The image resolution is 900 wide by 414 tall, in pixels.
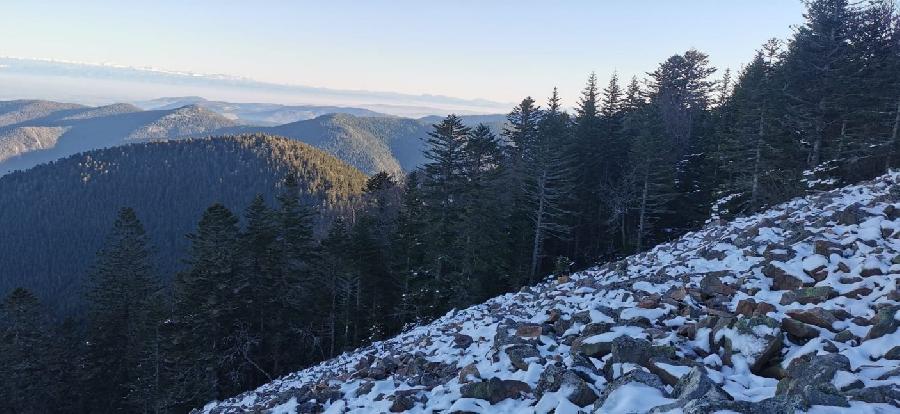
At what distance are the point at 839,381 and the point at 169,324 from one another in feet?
99.4

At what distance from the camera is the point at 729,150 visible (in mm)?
34156

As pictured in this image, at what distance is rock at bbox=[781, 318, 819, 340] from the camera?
652cm

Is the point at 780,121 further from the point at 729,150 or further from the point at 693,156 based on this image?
the point at 693,156

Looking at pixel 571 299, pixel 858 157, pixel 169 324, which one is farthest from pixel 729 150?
pixel 169 324

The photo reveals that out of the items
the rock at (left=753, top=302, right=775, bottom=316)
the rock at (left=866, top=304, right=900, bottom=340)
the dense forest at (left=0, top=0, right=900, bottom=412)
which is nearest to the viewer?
the rock at (left=866, top=304, right=900, bottom=340)

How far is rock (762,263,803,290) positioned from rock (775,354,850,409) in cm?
335

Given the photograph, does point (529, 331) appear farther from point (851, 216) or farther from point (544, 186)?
point (544, 186)

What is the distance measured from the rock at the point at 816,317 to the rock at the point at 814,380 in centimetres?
111

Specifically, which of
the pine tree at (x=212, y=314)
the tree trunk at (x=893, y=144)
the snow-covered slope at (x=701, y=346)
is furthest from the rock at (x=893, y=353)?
the pine tree at (x=212, y=314)

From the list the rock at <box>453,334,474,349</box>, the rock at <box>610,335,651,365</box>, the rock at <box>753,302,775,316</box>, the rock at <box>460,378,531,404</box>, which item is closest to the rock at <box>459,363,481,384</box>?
the rock at <box>460,378,531,404</box>

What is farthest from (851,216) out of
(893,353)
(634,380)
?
(634,380)

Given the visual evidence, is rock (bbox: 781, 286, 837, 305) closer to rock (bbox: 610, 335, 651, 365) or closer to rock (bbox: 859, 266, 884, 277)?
rock (bbox: 859, 266, 884, 277)

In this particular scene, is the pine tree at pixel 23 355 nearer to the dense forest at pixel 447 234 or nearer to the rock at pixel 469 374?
the dense forest at pixel 447 234

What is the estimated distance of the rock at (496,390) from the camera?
6.96m
